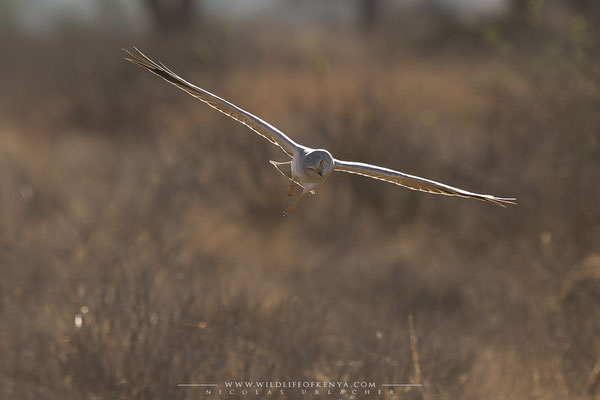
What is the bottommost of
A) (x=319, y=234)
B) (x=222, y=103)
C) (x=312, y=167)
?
(x=312, y=167)

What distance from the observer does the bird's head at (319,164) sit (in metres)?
2.80

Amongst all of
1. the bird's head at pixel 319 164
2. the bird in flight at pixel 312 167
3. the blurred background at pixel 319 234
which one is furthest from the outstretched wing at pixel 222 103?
the blurred background at pixel 319 234

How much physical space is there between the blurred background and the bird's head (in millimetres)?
2818

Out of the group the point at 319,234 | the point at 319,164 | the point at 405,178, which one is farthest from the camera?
the point at 319,234

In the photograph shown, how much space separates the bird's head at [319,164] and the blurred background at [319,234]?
282 centimetres

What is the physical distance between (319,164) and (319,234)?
9442mm

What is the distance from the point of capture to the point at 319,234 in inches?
481

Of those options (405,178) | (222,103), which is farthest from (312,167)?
(222,103)

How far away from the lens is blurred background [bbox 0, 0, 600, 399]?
5676 millimetres

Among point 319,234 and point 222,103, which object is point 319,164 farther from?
point 319,234

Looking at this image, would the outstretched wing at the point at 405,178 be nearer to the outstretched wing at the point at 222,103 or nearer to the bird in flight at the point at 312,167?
A: the bird in flight at the point at 312,167

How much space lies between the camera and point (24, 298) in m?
6.91

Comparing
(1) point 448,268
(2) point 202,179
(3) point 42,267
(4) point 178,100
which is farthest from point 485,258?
(4) point 178,100

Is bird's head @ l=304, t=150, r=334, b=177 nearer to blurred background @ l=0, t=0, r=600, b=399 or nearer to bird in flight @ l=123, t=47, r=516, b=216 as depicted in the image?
bird in flight @ l=123, t=47, r=516, b=216
